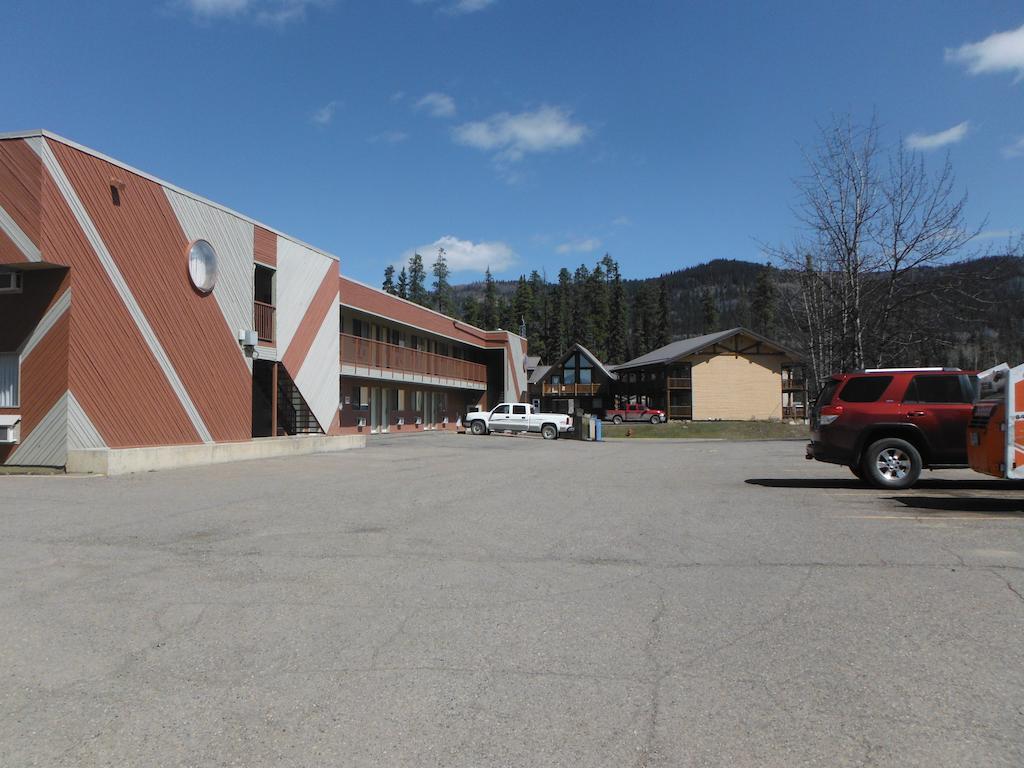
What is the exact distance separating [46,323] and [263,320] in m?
7.71

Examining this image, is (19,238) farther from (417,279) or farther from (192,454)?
(417,279)

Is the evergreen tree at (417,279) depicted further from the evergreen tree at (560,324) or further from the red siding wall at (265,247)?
the red siding wall at (265,247)

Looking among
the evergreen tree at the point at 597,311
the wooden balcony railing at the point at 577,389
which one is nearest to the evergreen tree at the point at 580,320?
the evergreen tree at the point at 597,311

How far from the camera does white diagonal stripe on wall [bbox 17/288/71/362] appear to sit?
15445mm

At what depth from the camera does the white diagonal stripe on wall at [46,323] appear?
608 inches

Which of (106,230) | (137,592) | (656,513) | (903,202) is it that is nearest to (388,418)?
(106,230)

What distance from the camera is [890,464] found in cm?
1245

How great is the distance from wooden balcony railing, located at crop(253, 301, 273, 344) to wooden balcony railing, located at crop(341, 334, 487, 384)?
683cm

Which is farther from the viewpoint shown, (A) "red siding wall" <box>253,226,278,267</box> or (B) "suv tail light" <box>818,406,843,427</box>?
(A) "red siding wall" <box>253,226,278,267</box>

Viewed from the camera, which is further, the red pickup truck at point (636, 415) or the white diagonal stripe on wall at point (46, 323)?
the red pickup truck at point (636, 415)

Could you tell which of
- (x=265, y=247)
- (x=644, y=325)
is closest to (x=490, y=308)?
(x=644, y=325)

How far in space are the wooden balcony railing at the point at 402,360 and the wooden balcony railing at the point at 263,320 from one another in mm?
6828

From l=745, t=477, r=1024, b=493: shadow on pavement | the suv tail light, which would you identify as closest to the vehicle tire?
l=745, t=477, r=1024, b=493: shadow on pavement

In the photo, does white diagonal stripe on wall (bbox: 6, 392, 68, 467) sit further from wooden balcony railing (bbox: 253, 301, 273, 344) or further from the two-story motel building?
wooden balcony railing (bbox: 253, 301, 273, 344)
